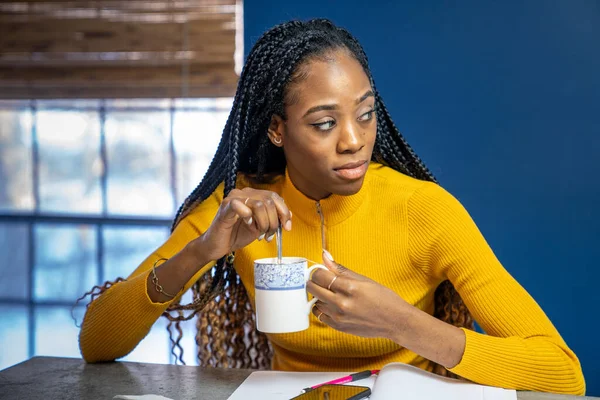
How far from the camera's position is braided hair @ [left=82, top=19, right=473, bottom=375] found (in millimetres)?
1492

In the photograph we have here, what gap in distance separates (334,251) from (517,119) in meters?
0.77

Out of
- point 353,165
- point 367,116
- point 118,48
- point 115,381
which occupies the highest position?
point 118,48

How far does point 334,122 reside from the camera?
4.62ft

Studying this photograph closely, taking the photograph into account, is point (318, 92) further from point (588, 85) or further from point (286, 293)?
point (588, 85)

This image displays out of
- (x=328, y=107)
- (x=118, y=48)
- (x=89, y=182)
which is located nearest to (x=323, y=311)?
(x=328, y=107)

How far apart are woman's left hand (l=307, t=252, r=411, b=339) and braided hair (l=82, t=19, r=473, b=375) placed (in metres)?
0.39

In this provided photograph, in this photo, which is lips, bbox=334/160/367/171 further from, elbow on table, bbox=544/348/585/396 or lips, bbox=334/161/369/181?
elbow on table, bbox=544/348/585/396

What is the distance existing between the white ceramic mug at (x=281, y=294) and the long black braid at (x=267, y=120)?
449 millimetres

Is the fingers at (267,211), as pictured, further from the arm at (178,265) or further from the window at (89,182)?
the window at (89,182)

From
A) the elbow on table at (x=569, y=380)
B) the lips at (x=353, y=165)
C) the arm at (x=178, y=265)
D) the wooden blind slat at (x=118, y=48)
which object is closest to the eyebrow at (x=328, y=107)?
the lips at (x=353, y=165)

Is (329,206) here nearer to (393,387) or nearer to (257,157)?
(257,157)

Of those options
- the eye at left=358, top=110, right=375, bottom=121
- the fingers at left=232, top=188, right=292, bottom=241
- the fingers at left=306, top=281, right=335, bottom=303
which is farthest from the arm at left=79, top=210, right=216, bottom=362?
the eye at left=358, top=110, right=375, bottom=121

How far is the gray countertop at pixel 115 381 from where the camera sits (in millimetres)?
1237

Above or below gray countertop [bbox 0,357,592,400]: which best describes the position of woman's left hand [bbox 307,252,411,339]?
above
